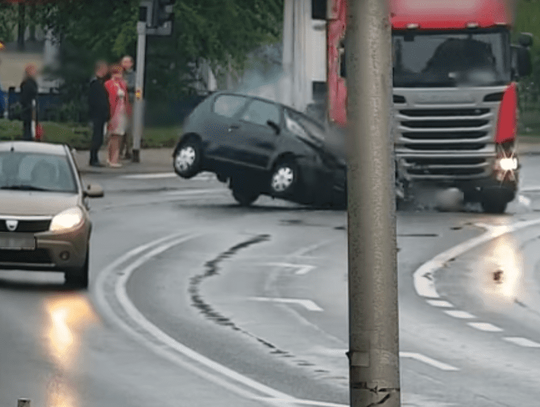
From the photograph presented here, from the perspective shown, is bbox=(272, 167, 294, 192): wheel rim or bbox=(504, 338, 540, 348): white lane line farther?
bbox=(272, 167, 294, 192): wheel rim

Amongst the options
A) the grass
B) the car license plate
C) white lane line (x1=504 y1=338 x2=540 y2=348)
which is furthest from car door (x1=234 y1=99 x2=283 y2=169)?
the grass

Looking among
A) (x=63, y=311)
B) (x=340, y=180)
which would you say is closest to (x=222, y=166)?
(x=340, y=180)

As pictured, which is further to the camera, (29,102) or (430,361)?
(29,102)

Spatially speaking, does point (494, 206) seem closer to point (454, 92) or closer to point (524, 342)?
point (454, 92)

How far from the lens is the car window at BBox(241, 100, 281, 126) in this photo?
94.7ft

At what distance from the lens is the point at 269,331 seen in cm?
1664

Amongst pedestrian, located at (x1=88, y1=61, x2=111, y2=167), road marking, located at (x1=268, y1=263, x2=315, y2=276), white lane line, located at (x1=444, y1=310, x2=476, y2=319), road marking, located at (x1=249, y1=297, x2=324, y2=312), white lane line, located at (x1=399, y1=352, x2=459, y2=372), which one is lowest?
white lane line, located at (x1=399, y1=352, x2=459, y2=372)

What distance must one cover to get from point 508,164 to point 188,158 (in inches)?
182

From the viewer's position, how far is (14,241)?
724 inches

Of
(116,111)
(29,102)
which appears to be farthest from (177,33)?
(116,111)

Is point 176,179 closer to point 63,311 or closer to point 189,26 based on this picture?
point 189,26

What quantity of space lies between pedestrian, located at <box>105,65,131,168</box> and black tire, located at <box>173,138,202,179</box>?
747cm

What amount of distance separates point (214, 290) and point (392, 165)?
39.5 feet

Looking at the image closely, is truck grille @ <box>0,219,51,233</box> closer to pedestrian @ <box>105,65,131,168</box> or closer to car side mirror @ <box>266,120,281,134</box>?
car side mirror @ <box>266,120,281,134</box>
